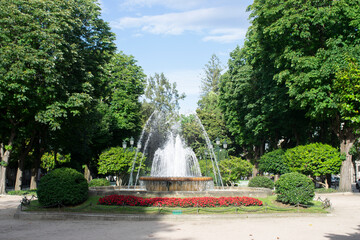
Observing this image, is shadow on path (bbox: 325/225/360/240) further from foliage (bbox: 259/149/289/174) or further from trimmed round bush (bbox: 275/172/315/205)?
foliage (bbox: 259/149/289/174)

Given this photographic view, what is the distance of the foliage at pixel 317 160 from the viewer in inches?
1016

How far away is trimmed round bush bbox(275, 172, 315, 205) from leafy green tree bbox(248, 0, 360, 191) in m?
8.78

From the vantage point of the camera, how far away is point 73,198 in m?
14.5

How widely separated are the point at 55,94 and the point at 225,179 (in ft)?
56.5

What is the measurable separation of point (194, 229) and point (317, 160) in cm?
1857

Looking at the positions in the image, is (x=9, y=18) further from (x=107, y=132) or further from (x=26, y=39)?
(x=107, y=132)

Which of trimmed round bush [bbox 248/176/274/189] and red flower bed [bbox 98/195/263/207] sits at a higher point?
trimmed round bush [bbox 248/176/274/189]

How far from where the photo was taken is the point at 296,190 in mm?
14836

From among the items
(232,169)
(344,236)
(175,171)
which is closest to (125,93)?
(232,169)

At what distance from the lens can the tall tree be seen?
769 inches

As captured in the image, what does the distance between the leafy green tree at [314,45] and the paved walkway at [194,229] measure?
1082cm

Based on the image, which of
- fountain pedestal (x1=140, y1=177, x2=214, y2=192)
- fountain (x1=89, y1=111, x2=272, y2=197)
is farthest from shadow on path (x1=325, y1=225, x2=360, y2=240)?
fountain pedestal (x1=140, y1=177, x2=214, y2=192)

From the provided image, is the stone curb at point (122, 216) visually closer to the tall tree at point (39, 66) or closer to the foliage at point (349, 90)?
the tall tree at point (39, 66)

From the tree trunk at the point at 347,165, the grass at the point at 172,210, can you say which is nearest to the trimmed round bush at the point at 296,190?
the grass at the point at 172,210
